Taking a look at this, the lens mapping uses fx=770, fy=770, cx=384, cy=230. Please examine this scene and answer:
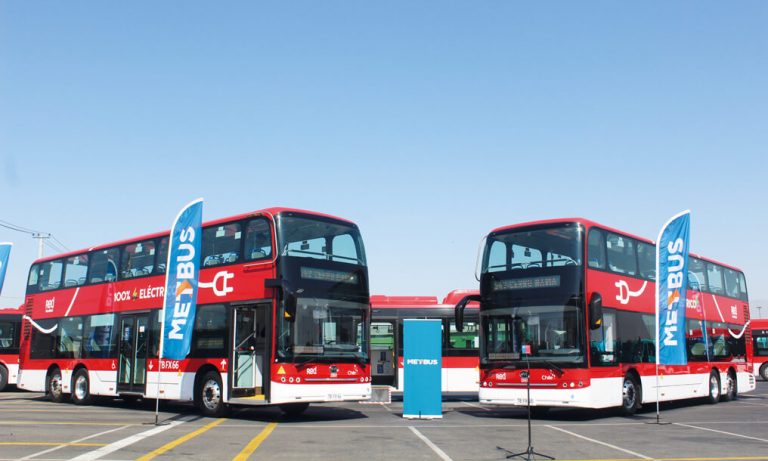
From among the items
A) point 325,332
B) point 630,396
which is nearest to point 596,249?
point 630,396

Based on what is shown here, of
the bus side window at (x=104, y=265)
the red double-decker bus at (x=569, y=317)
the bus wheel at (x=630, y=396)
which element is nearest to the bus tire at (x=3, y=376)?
the bus side window at (x=104, y=265)

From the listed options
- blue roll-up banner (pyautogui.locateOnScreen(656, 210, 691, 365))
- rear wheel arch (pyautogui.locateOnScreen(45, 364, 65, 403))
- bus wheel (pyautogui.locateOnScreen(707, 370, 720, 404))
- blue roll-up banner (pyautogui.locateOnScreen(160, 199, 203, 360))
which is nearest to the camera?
blue roll-up banner (pyautogui.locateOnScreen(160, 199, 203, 360))

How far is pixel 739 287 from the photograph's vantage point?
27.1 metres

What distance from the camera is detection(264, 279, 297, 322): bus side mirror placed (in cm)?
1573

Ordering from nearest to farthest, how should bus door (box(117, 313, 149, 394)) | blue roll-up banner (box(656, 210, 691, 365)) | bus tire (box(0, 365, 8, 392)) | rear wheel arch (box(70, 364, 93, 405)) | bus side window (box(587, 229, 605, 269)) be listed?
1. bus side window (box(587, 229, 605, 269))
2. blue roll-up banner (box(656, 210, 691, 365))
3. bus door (box(117, 313, 149, 394))
4. rear wheel arch (box(70, 364, 93, 405))
5. bus tire (box(0, 365, 8, 392))

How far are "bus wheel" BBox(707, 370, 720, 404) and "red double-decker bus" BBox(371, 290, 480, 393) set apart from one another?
7151 mm

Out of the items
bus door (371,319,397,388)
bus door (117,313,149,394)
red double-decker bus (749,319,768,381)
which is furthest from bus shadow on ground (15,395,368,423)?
red double-decker bus (749,319,768,381)

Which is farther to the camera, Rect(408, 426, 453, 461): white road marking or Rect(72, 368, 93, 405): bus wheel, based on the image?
Rect(72, 368, 93, 405): bus wheel

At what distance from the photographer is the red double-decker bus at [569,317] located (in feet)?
54.6

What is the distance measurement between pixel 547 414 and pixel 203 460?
11504mm

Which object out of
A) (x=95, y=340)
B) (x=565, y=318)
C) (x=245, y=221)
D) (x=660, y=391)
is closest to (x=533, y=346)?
(x=565, y=318)

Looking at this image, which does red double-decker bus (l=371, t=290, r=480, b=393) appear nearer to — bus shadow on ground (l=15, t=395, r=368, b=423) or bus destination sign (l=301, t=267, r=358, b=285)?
bus shadow on ground (l=15, t=395, r=368, b=423)

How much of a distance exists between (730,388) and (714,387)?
5.13 feet

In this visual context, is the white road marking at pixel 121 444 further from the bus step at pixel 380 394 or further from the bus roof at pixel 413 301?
the bus roof at pixel 413 301
